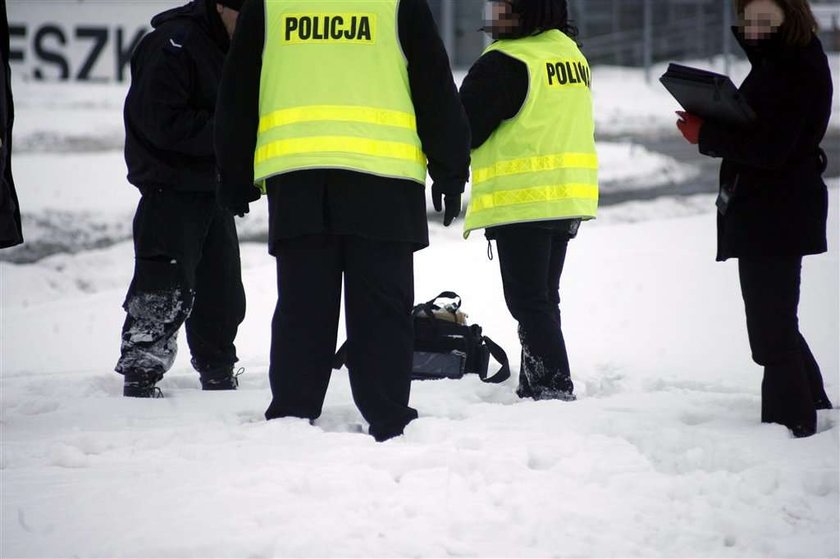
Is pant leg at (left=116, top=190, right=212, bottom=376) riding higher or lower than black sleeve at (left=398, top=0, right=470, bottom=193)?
lower

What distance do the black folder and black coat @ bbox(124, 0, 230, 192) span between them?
1722 mm

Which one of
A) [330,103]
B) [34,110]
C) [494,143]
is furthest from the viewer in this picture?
[34,110]

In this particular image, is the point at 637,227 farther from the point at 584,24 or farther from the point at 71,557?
the point at 584,24

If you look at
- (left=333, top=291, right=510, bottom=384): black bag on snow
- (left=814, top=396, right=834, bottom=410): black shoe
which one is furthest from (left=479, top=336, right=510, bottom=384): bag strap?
(left=814, top=396, right=834, bottom=410): black shoe

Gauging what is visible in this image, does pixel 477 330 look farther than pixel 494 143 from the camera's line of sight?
Yes

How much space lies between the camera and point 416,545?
109 inches

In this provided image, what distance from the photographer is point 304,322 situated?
147 inches

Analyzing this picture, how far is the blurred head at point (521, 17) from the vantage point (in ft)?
14.4

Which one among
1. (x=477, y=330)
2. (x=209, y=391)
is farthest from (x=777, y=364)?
(x=209, y=391)

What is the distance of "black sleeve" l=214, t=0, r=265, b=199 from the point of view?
3664 millimetres

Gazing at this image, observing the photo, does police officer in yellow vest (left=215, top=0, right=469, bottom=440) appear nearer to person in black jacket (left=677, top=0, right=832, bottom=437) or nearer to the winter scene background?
the winter scene background

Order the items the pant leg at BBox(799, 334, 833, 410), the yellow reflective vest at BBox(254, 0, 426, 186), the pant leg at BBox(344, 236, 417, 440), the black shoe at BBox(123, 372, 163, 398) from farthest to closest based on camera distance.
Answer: the black shoe at BBox(123, 372, 163, 398), the pant leg at BBox(799, 334, 833, 410), the pant leg at BBox(344, 236, 417, 440), the yellow reflective vest at BBox(254, 0, 426, 186)

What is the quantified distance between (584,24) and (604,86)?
1.53 metres

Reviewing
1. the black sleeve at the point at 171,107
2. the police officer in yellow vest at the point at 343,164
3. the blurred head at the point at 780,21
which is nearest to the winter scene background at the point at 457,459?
the police officer in yellow vest at the point at 343,164
